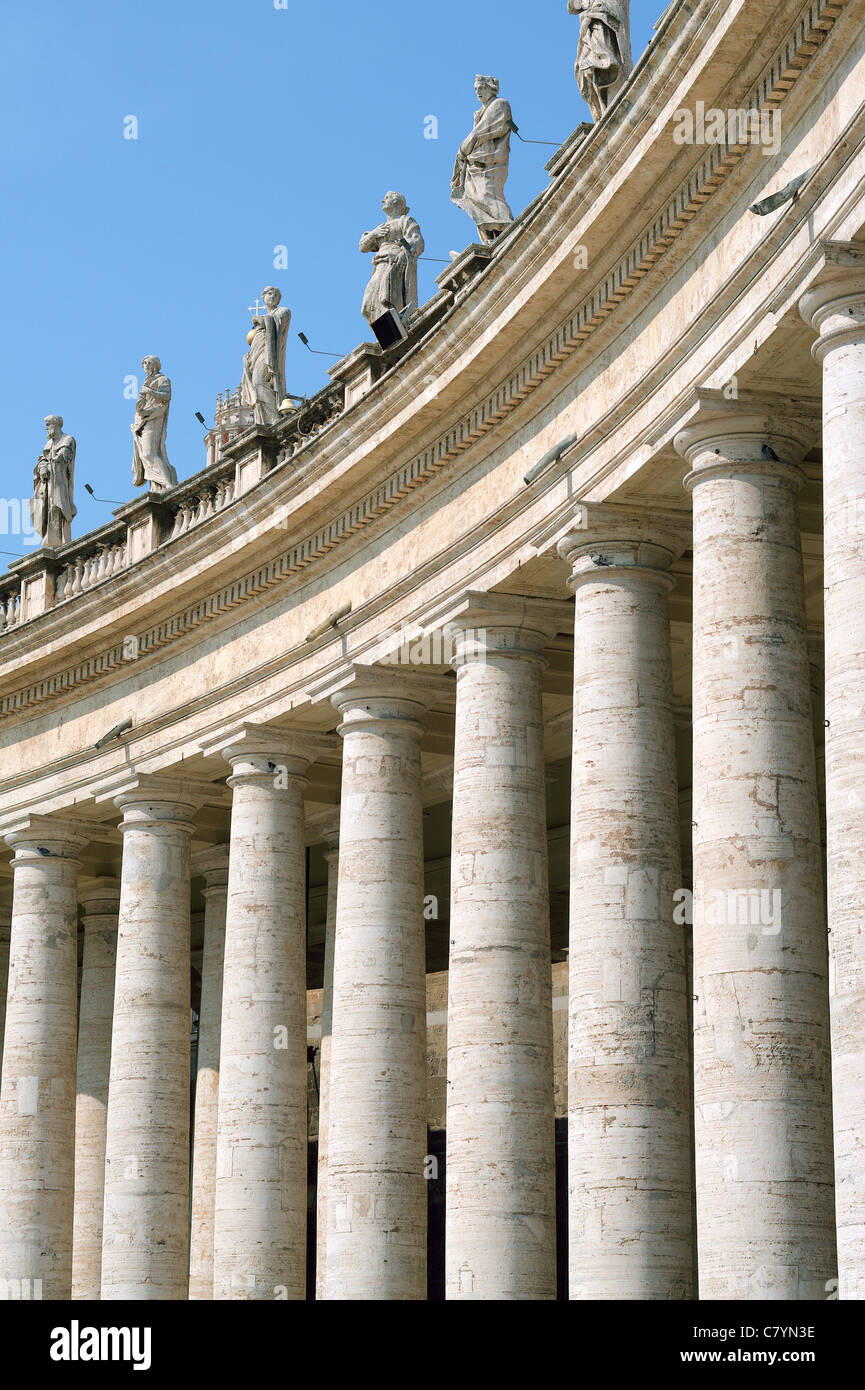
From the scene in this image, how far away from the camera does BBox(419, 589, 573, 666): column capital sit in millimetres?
56531

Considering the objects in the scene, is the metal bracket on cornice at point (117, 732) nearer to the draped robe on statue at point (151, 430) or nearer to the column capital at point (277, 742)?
the column capital at point (277, 742)

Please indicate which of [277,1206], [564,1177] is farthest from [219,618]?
[564,1177]

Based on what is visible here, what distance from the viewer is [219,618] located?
2835 inches

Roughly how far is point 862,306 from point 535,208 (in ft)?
52.5

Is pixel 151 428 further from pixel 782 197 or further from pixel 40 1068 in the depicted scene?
pixel 782 197

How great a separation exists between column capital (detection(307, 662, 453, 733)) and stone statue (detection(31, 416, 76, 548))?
28.4 meters

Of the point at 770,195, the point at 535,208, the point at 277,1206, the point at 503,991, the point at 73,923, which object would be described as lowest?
the point at 277,1206

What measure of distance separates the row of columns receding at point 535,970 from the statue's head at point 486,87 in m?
16.3

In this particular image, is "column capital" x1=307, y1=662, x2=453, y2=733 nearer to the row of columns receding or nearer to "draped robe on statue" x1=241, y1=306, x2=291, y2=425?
the row of columns receding

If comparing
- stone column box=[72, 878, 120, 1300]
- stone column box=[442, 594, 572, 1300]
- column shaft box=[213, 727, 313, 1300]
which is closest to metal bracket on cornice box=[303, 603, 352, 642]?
column shaft box=[213, 727, 313, 1300]

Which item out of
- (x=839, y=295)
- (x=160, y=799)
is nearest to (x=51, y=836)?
(x=160, y=799)

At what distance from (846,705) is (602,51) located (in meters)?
23.0

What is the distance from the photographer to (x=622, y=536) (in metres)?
51.0
